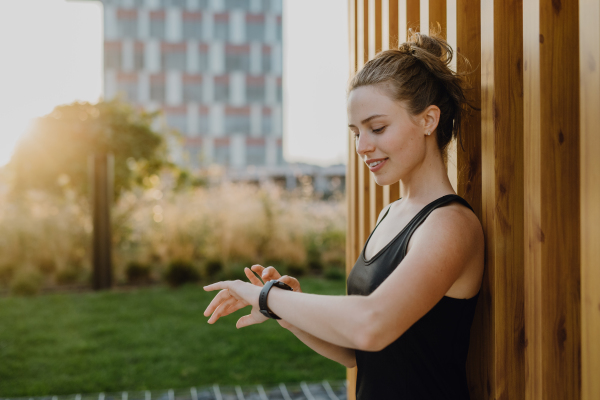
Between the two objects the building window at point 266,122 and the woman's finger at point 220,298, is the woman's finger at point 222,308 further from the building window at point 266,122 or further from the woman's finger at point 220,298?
the building window at point 266,122

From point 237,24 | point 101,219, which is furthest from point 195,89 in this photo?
point 101,219

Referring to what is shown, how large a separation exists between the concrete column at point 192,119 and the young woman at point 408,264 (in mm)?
34376

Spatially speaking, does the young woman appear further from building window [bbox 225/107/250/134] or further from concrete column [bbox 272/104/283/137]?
building window [bbox 225/107/250/134]

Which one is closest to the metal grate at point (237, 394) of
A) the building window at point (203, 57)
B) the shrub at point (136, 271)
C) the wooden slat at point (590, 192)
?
the wooden slat at point (590, 192)

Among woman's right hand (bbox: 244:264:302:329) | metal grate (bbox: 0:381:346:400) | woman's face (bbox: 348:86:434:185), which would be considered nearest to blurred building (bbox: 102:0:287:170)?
metal grate (bbox: 0:381:346:400)

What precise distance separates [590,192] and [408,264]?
388mm

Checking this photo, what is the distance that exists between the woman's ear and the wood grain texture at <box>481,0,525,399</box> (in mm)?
137

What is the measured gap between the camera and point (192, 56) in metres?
34.6

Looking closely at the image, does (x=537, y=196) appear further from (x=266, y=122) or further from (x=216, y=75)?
(x=216, y=75)

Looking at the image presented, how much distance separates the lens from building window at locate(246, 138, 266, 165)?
34969mm

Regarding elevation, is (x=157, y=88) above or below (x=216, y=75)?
below

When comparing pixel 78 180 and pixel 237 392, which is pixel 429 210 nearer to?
pixel 237 392

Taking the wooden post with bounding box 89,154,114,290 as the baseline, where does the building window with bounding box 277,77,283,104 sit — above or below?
above

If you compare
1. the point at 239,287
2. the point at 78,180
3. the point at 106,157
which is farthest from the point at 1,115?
the point at 239,287
